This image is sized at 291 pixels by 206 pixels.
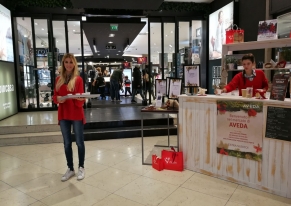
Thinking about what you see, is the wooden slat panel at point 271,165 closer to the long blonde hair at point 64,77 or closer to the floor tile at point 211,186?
the floor tile at point 211,186

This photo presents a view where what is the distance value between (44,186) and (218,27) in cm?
607

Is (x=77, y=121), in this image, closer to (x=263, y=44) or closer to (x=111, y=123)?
(x=111, y=123)

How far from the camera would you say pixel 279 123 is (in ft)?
8.04

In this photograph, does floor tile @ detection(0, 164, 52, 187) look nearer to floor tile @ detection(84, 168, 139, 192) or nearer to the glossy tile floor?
the glossy tile floor

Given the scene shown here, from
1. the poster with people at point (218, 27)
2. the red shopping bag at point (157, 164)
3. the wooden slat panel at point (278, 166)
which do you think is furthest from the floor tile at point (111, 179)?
the poster with people at point (218, 27)

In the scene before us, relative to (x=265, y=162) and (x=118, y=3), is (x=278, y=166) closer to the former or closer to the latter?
(x=265, y=162)

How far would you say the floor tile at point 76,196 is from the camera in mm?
2449

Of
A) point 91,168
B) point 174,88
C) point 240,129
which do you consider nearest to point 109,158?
point 91,168

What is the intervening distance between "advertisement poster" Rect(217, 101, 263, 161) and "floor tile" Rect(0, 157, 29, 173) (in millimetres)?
3035

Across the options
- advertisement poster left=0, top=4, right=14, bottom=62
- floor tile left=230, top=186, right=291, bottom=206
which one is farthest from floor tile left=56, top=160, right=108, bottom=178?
advertisement poster left=0, top=4, right=14, bottom=62

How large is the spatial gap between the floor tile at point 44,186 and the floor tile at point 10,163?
0.71m

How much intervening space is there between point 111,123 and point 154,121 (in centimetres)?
101

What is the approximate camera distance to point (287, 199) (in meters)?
2.44

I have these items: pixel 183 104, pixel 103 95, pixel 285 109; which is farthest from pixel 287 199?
pixel 103 95
